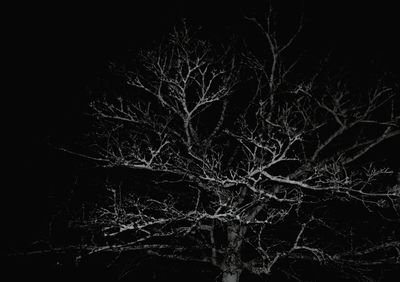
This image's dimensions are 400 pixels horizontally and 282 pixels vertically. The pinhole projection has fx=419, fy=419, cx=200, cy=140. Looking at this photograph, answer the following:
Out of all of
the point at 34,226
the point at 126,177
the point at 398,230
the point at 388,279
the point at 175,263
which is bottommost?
the point at 175,263

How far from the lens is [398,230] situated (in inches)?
504

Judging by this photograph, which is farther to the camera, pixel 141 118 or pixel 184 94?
pixel 141 118

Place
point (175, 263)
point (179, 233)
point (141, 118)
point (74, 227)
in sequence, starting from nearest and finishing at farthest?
point (179, 233)
point (74, 227)
point (141, 118)
point (175, 263)

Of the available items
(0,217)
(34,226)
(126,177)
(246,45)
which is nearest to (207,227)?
(126,177)

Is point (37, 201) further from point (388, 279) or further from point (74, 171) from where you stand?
point (388, 279)

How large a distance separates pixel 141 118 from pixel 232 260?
15.7 ft

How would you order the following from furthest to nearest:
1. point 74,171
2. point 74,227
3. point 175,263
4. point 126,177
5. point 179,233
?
point 175,263
point 74,171
point 126,177
point 74,227
point 179,233

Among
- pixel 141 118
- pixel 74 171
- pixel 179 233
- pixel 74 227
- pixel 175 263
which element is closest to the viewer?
pixel 179 233

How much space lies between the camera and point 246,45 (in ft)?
39.7

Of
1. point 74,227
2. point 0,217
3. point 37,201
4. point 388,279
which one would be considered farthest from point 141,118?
point 388,279

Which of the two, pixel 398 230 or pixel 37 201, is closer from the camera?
pixel 398 230

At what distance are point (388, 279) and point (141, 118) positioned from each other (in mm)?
10661

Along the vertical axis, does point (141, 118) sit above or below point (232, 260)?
above

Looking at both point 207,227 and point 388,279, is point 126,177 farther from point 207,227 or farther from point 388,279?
point 388,279
